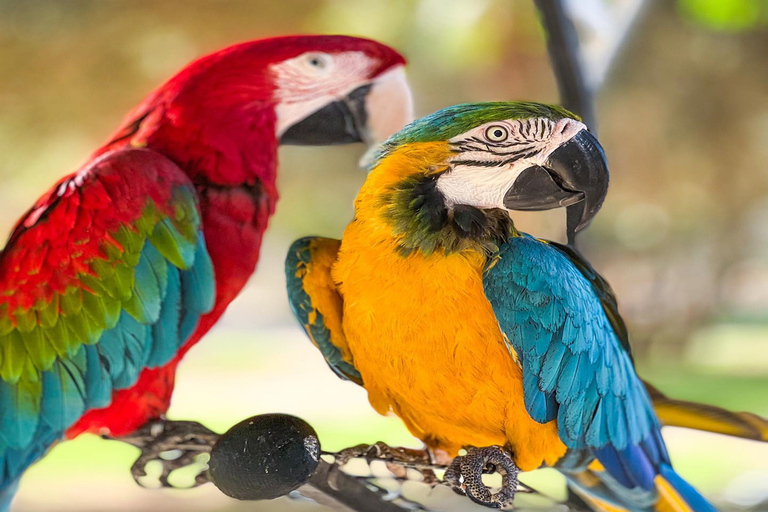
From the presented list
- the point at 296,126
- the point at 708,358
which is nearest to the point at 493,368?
the point at 296,126

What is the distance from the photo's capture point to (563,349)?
740mm

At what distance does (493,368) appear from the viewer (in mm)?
789

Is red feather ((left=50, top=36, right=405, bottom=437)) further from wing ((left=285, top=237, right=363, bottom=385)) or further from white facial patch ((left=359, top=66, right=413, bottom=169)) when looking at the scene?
wing ((left=285, top=237, right=363, bottom=385))

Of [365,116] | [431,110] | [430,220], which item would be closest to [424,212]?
[430,220]

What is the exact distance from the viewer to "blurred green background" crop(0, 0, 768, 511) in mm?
1734

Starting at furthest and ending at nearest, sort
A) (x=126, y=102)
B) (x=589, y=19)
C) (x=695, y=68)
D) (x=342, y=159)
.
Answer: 1. (x=695, y=68)
2. (x=126, y=102)
3. (x=342, y=159)
4. (x=589, y=19)

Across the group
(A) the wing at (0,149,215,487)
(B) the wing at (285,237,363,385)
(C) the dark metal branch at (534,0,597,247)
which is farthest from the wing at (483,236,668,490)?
(A) the wing at (0,149,215,487)

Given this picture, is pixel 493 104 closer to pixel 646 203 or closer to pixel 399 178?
pixel 399 178

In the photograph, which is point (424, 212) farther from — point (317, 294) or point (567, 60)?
point (567, 60)

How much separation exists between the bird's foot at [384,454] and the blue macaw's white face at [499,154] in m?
0.41

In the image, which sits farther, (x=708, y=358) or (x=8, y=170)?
(x=708, y=358)

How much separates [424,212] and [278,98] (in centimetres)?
42

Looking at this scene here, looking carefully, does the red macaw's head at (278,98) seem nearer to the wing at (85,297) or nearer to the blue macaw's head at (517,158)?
the wing at (85,297)

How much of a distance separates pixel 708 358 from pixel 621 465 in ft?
6.90
